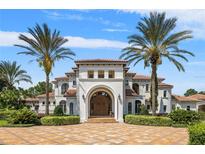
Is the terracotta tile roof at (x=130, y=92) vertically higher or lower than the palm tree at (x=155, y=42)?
lower

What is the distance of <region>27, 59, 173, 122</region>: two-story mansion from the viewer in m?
38.9

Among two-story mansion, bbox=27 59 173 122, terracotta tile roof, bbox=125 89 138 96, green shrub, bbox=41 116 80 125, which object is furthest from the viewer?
terracotta tile roof, bbox=125 89 138 96

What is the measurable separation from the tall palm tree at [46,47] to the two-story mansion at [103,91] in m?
2.50

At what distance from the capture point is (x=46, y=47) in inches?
1512

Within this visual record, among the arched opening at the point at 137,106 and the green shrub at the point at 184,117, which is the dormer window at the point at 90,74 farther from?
the green shrub at the point at 184,117

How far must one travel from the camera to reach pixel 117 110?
3903 cm

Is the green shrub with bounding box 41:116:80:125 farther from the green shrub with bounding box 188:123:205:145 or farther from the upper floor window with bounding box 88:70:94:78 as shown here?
the green shrub with bounding box 188:123:205:145

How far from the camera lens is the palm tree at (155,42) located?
117 ft

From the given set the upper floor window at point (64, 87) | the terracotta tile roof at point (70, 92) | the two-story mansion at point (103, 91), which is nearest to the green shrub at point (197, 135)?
the two-story mansion at point (103, 91)

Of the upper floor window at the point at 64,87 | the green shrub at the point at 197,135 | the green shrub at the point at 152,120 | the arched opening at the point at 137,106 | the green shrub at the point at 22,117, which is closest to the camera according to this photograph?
the green shrub at the point at 197,135

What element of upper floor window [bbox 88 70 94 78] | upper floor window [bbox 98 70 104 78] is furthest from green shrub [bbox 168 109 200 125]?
upper floor window [bbox 88 70 94 78]

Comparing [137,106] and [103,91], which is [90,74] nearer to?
[103,91]

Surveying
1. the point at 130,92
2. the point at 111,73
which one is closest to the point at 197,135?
the point at 111,73

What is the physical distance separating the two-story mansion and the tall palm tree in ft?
8.19
